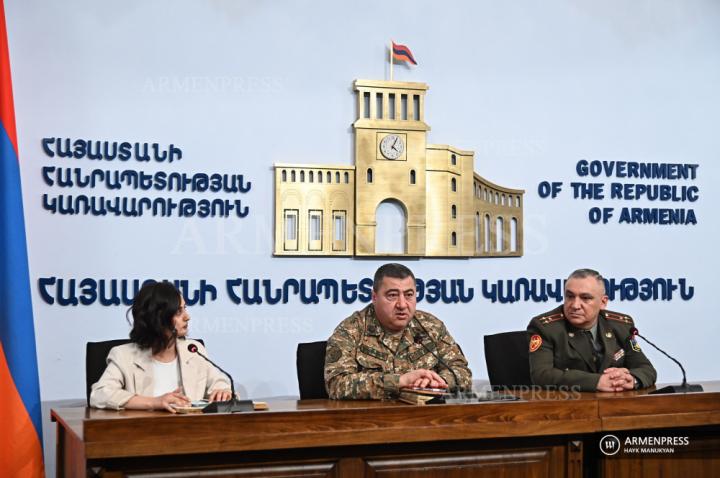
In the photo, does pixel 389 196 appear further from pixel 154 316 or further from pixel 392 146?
pixel 154 316

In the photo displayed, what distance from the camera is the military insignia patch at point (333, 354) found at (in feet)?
11.1

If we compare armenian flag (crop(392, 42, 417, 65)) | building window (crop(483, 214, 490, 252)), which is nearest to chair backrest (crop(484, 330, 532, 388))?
building window (crop(483, 214, 490, 252))

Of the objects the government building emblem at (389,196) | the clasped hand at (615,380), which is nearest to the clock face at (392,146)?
the government building emblem at (389,196)

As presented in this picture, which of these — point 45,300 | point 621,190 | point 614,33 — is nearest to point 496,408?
point 45,300

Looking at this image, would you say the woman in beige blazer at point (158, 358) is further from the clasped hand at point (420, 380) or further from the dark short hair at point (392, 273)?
the dark short hair at point (392, 273)

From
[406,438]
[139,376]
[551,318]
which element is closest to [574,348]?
[551,318]

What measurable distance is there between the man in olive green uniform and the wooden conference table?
404 millimetres

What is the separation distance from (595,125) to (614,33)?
585mm

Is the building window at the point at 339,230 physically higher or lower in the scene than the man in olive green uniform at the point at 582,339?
higher

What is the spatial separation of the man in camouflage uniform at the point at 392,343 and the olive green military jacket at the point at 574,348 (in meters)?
0.39

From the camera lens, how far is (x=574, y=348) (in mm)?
3764

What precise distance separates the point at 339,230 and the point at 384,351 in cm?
144

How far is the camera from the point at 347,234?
4828 mm

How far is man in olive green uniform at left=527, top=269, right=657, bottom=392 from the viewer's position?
12.1 feet
